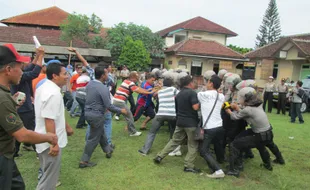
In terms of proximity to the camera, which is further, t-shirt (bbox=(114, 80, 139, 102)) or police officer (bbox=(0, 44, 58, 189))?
t-shirt (bbox=(114, 80, 139, 102))

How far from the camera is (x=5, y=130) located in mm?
2105

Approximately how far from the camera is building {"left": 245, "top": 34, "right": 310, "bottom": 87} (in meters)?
19.0

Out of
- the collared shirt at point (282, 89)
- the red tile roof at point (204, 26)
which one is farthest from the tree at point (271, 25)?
the collared shirt at point (282, 89)

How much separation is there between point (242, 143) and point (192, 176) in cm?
111

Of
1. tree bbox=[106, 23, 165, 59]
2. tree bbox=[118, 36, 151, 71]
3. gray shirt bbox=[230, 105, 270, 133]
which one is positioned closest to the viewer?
gray shirt bbox=[230, 105, 270, 133]

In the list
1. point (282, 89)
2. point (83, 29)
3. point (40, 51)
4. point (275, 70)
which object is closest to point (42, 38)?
point (83, 29)

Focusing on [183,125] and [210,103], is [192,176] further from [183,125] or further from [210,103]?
[210,103]

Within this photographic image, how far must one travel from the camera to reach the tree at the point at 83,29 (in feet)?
87.2

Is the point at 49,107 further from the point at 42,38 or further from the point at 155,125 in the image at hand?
the point at 42,38

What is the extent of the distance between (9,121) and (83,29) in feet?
88.6

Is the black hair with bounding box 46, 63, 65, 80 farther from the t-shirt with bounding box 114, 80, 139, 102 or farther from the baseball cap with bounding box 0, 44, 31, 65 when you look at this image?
the t-shirt with bounding box 114, 80, 139, 102

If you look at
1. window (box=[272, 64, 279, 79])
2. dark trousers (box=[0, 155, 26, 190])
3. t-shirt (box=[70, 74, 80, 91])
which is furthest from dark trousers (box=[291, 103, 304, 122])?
window (box=[272, 64, 279, 79])

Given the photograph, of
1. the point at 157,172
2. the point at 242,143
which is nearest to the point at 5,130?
the point at 157,172

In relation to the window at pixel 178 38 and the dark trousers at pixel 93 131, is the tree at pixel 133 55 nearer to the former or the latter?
the window at pixel 178 38
